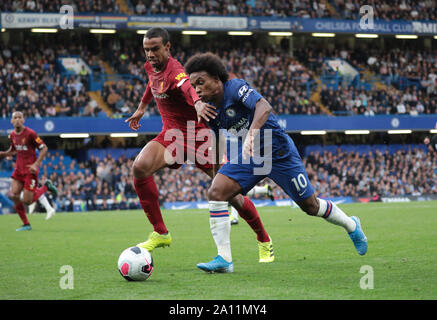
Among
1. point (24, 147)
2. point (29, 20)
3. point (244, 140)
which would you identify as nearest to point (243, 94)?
point (244, 140)

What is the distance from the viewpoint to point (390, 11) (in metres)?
Result: 39.6

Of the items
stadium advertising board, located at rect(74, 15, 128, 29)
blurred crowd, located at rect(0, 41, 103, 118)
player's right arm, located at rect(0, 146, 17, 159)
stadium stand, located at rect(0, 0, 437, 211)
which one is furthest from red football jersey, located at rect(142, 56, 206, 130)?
stadium advertising board, located at rect(74, 15, 128, 29)

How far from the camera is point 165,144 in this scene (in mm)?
8484

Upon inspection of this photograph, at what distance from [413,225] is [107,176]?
19091mm

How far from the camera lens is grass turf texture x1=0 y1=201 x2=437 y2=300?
18.2ft

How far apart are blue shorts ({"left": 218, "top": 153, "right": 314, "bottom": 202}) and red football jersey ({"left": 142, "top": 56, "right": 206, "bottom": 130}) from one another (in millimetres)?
1720

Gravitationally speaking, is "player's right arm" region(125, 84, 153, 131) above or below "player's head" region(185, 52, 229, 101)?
below

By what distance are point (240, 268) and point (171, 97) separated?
250 centimetres

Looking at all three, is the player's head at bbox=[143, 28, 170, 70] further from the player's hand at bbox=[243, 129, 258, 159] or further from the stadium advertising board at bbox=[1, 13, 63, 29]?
the stadium advertising board at bbox=[1, 13, 63, 29]

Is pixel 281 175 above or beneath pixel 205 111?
beneath
